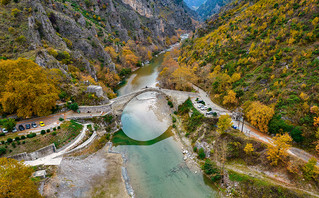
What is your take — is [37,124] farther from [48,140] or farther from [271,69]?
[271,69]

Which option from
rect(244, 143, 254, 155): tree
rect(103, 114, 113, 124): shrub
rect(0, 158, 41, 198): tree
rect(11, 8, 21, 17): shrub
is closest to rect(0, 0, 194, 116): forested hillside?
rect(11, 8, 21, 17): shrub

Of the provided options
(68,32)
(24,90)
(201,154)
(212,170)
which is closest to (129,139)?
(201,154)

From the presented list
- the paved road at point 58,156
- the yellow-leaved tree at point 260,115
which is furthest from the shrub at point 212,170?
the paved road at point 58,156

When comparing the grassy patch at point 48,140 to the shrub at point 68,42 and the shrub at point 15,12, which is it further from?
the shrub at point 15,12

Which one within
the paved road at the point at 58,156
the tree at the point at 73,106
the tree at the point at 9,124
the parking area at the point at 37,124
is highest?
the tree at the point at 73,106

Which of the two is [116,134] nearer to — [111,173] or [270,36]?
[111,173]

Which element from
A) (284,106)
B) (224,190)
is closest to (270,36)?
(284,106)
